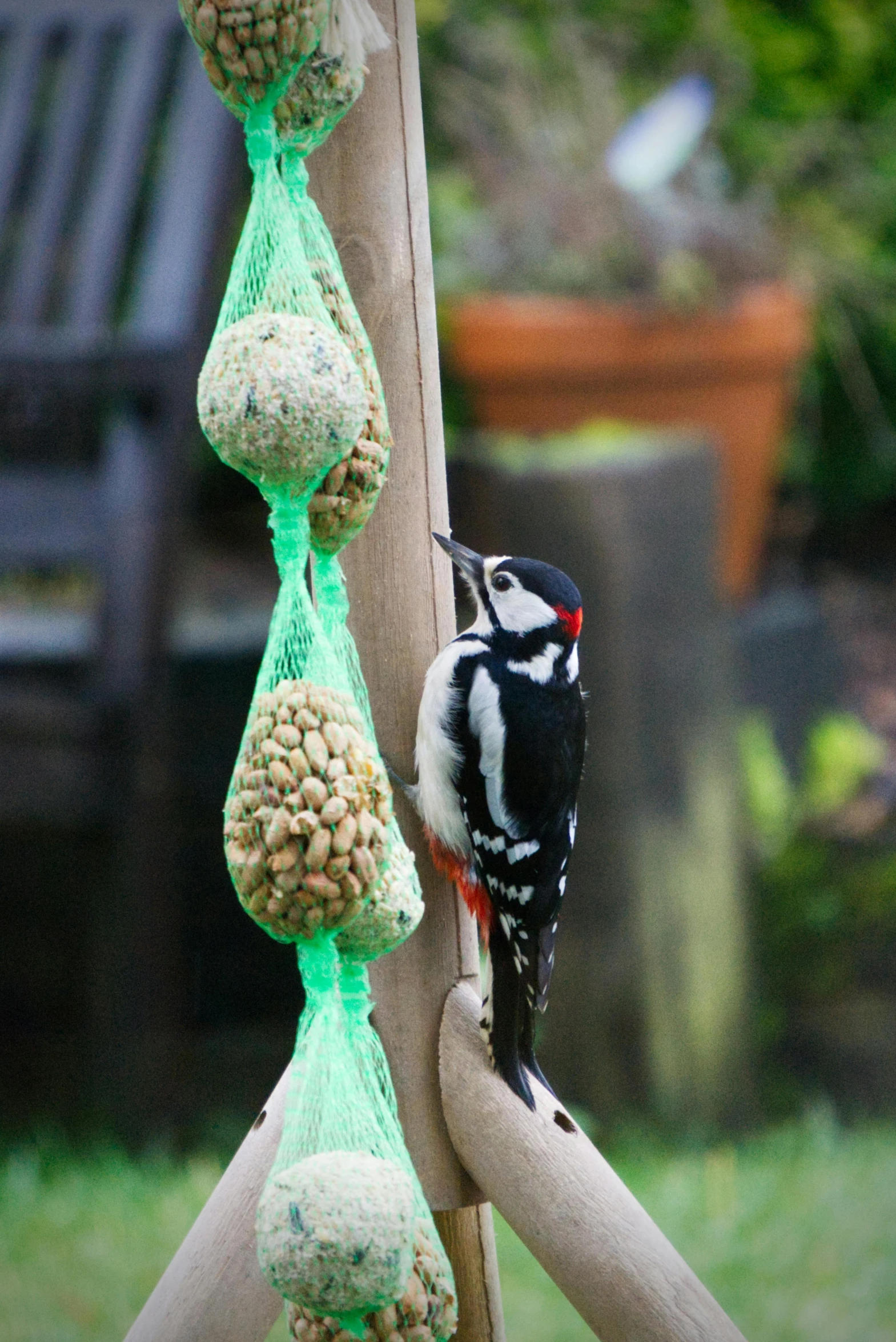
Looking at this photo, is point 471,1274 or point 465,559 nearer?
point 471,1274

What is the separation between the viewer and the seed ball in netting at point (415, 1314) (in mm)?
1266

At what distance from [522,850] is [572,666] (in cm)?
29

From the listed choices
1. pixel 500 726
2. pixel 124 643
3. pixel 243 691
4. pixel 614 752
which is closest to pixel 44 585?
pixel 243 691

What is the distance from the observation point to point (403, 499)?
1394mm

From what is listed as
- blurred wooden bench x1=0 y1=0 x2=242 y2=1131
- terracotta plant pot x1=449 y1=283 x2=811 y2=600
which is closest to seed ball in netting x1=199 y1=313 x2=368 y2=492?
blurred wooden bench x1=0 y1=0 x2=242 y2=1131

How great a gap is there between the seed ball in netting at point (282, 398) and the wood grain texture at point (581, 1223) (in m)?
0.59

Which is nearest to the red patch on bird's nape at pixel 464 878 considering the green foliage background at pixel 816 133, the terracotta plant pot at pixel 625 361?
the terracotta plant pot at pixel 625 361

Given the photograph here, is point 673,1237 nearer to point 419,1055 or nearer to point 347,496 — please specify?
point 419,1055

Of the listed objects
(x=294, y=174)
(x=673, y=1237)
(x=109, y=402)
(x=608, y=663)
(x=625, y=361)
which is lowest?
(x=673, y=1237)

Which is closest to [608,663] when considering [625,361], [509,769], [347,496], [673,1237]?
[625,361]

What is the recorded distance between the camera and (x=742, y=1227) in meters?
3.03

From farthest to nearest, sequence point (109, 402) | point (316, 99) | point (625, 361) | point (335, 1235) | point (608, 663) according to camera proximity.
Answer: point (625, 361) < point (608, 663) < point (109, 402) < point (316, 99) < point (335, 1235)

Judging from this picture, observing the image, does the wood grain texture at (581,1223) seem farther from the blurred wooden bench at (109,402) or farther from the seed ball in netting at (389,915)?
the blurred wooden bench at (109,402)

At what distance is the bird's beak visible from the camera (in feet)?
4.71
